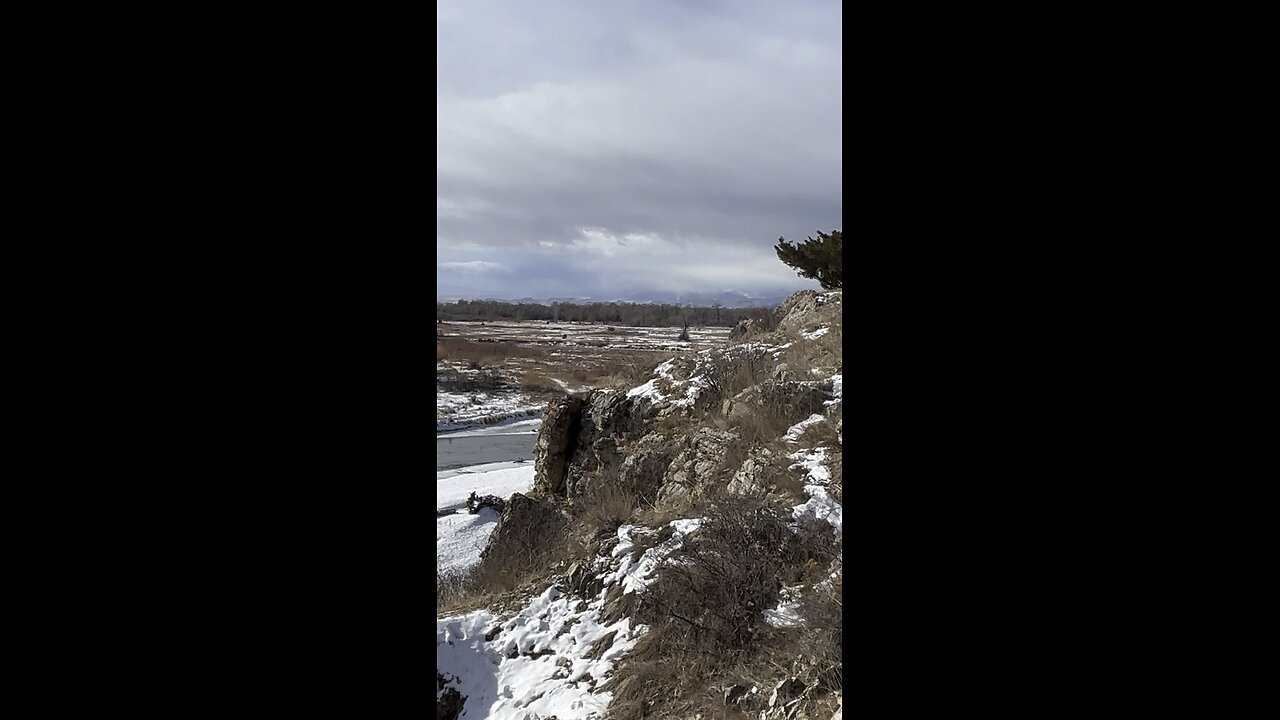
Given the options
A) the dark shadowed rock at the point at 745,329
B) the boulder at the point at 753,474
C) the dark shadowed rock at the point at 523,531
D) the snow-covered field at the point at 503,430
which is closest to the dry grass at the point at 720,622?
the boulder at the point at 753,474

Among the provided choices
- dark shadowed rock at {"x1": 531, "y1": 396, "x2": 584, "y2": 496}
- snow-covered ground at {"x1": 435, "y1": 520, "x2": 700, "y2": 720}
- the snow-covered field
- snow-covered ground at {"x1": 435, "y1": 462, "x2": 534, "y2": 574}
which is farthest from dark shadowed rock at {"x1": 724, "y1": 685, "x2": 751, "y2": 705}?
the snow-covered field

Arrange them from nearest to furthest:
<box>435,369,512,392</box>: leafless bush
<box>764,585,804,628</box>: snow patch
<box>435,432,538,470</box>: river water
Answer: <box>764,585,804,628</box>: snow patch, <box>435,432,538,470</box>: river water, <box>435,369,512,392</box>: leafless bush

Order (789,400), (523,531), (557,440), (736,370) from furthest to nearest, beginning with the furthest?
(557,440) < (736,370) < (523,531) < (789,400)

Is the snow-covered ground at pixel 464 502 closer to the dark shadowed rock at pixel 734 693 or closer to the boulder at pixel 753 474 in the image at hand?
the boulder at pixel 753 474

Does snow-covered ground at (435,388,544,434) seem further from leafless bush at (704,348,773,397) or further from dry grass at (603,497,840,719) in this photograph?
dry grass at (603,497,840,719)

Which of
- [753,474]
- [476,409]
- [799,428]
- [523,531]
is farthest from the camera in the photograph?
[476,409]

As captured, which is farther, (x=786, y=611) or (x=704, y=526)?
(x=704, y=526)

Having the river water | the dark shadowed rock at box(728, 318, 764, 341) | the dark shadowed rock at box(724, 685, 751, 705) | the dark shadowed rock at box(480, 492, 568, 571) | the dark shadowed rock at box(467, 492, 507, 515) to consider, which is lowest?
the river water

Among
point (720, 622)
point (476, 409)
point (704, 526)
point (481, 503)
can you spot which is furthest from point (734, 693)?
point (476, 409)

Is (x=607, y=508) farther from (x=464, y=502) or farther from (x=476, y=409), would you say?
(x=476, y=409)
